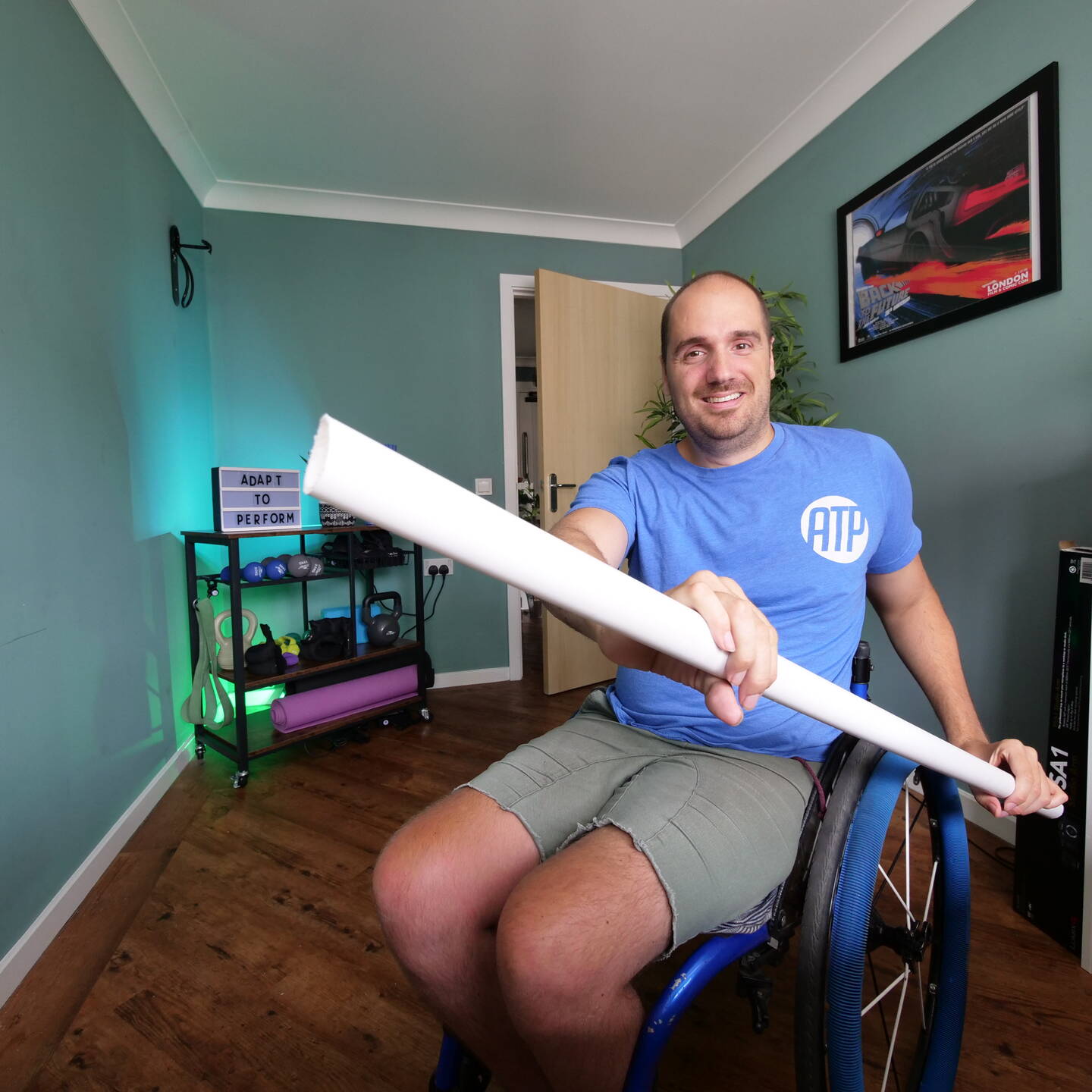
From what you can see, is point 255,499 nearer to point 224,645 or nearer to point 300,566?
point 300,566

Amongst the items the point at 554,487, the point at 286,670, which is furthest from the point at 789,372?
the point at 286,670

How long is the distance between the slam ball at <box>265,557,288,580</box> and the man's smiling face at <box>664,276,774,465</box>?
2.01 meters

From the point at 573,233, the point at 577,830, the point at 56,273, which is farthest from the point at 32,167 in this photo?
the point at 573,233

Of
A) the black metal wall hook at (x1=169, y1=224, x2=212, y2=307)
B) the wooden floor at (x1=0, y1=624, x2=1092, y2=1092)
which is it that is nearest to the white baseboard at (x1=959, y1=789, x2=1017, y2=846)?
the wooden floor at (x1=0, y1=624, x2=1092, y2=1092)

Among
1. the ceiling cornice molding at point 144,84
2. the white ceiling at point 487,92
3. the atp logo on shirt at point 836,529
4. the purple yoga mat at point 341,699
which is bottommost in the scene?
the purple yoga mat at point 341,699

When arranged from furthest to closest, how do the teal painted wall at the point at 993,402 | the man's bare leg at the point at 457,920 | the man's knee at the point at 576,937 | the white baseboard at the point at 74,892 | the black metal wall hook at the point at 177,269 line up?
the black metal wall hook at the point at 177,269 → the teal painted wall at the point at 993,402 → the white baseboard at the point at 74,892 → the man's bare leg at the point at 457,920 → the man's knee at the point at 576,937

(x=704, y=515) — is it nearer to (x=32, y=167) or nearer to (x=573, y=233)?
(x=32, y=167)

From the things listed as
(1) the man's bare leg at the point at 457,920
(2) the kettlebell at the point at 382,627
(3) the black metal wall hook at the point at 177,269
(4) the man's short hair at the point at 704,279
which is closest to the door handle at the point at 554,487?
(2) the kettlebell at the point at 382,627

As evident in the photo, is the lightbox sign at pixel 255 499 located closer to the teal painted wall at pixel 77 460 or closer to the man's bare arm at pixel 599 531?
the teal painted wall at pixel 77 460

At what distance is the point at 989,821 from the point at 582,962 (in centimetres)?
181

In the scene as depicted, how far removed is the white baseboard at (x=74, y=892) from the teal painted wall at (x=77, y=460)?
0.08ft

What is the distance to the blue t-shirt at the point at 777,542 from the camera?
1.00m

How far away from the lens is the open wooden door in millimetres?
3094

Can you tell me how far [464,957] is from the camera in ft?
2.65
